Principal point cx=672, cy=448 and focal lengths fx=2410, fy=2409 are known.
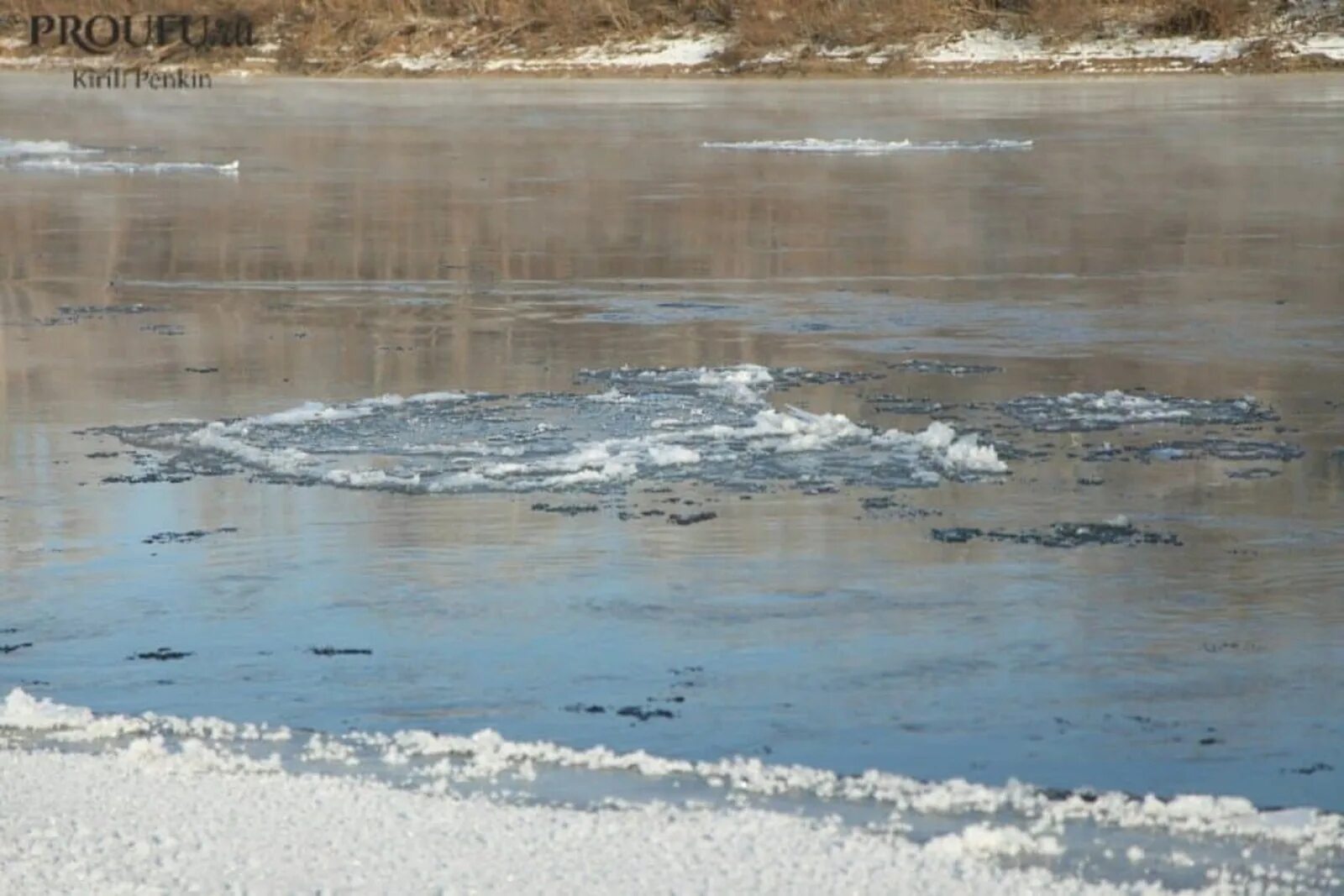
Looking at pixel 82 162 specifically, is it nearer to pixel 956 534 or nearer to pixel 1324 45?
pixel 956 534

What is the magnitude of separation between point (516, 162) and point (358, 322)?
386 inches

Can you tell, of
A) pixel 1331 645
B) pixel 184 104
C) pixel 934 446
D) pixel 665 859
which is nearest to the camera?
pixel 665 859

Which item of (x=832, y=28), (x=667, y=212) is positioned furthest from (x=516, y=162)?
(x=832, y=28)

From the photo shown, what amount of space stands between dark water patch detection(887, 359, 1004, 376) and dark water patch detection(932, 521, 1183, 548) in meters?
2.52

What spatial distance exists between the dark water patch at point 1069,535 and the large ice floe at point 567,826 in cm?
189

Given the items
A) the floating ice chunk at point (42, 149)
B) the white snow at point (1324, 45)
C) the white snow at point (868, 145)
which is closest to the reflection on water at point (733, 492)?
the white snow at point (868, 145)

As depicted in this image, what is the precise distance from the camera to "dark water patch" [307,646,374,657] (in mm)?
5020

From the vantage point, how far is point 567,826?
3713mm

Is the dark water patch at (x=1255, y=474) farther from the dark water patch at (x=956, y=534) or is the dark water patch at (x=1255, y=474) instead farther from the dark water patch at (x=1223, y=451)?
the dark water patch at (x=956, y=534)

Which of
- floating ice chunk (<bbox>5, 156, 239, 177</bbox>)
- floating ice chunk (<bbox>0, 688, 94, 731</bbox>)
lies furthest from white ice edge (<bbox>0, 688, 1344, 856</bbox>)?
floating ice chunk (<bbox>5, 156, 239, 177</bbox>)

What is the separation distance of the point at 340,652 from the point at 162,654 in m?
0.37

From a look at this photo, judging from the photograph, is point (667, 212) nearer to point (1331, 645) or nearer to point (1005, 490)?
point (1005, 490)

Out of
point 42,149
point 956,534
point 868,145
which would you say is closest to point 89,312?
point 956,534

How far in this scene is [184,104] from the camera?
30922 millimetres
